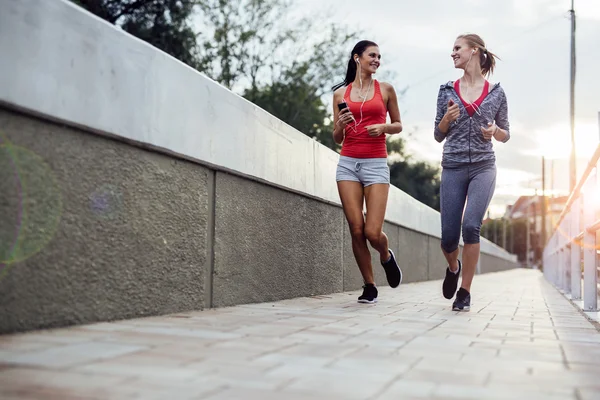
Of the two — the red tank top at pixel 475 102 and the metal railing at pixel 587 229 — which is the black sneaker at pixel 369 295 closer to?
the red tank top at pixel 475 102

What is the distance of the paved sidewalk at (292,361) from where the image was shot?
81.0 inches

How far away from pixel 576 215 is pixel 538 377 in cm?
561

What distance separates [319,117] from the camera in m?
34.4

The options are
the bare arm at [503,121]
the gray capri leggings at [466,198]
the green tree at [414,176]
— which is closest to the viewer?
the gray capri leggings at [466,198]

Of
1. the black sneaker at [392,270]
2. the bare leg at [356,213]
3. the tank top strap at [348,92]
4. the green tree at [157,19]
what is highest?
the green tree at [157,19]

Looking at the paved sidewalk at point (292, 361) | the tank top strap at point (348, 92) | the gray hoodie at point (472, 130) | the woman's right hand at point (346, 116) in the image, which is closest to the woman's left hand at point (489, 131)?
the gray hoodie at point (472, 130)

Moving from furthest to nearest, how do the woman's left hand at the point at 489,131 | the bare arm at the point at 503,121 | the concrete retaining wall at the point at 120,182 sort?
the bare arm at the point at 503,121
the woman's left hand at the point at 489,131
the concrete retaining wall at the point at 120,182

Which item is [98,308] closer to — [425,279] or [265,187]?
[265,187]

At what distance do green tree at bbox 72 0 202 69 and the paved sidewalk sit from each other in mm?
23461

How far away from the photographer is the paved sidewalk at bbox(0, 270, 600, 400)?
2.06 metres

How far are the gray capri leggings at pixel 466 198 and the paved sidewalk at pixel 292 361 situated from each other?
57.1 inches

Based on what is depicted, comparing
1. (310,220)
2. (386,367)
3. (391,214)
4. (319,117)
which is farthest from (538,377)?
(319,117)

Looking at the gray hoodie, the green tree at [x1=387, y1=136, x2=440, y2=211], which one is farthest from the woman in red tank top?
the green tree at [x1=387, y1=136, x2=440, y2=211]

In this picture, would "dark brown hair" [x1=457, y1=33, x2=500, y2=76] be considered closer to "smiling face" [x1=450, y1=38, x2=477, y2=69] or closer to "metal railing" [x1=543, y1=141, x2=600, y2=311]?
"smiling face" [x1=450, y1=38, x2=477, y2=69]
